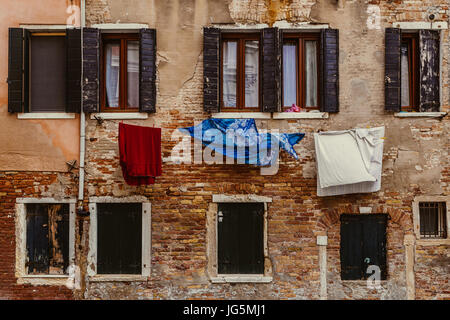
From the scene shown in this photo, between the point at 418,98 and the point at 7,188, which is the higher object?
the point at 418,98

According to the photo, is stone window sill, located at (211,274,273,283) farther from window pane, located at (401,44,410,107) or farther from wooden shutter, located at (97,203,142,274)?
window pane, located at (401,44,410,107)

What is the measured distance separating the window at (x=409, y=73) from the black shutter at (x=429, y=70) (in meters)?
0.14

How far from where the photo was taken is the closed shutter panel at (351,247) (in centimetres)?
736

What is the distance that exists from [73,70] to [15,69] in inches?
38.2

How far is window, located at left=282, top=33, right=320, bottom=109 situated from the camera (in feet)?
24.8

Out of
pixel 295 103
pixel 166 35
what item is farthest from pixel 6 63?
pixel 295 103

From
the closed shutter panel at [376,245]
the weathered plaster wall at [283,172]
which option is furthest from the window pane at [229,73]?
the closed shutter panel at [376,245]

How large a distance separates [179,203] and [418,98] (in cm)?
455

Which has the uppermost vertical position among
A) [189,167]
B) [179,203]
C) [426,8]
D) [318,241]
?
[426,8]

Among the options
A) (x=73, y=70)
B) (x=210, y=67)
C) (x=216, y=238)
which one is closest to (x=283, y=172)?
(x=216, y=238)

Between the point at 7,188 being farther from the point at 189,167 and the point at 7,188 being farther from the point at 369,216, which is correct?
the point at 369,216

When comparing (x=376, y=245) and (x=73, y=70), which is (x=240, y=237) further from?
(x=73, y=70)

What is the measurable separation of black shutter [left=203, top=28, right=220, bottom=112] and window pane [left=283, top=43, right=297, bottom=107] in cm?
123

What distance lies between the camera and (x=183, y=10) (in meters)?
7.38
